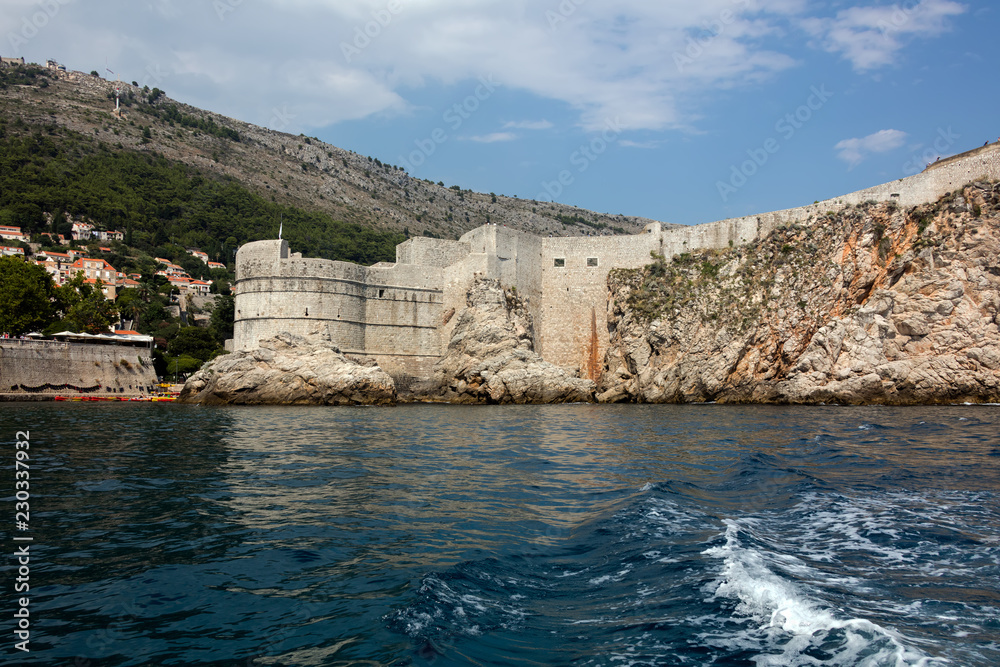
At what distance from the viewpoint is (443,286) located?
29.6 metres

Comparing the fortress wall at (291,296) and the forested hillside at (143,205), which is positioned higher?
the forested hillside at (143,205)

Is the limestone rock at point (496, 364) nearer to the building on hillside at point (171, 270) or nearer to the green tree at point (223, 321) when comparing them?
the green tree at point (223, 321)

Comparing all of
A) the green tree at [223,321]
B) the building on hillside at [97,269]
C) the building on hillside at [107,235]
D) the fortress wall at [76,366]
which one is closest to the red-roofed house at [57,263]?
the building on hillside at [97,269]

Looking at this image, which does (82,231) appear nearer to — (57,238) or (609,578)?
(57,238)

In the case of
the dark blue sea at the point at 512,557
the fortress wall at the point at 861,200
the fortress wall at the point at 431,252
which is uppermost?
the fortress wall at the point at 861,200

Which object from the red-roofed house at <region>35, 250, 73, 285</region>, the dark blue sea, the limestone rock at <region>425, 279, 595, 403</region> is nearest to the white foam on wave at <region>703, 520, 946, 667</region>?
the dark blue sea

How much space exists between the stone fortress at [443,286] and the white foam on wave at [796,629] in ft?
78.2

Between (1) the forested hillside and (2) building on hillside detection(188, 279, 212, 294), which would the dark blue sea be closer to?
(2) building on hillside detection(188, 279, 212, 294)

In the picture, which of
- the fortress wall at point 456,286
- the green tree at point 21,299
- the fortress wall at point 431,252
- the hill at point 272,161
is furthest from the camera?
the hill at point 272,161

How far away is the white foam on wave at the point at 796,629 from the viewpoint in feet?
10.9

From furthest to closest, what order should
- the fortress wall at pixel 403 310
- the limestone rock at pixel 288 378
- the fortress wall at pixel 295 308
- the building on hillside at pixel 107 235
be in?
the building on hillside at pixel 107 235 < the fortress wall at pixel 403 310 < the fortress wall at pixel 295 308 < the limestone rock at pixel 288 378

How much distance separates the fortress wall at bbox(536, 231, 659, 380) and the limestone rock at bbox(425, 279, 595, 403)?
237 centimetres

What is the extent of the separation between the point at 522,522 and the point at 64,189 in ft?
215

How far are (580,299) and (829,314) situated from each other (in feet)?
33.8
